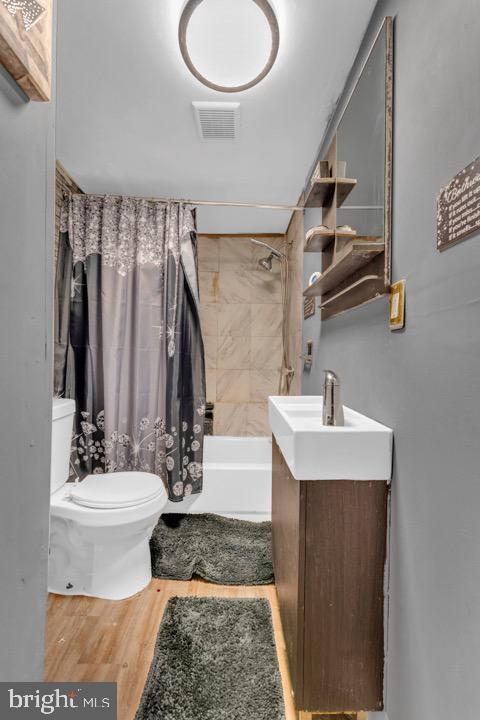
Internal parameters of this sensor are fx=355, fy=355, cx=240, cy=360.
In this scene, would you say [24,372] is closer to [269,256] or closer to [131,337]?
[131,337]

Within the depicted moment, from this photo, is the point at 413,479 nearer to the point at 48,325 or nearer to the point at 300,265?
the point at 48,325

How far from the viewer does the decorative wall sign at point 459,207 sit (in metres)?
0.66

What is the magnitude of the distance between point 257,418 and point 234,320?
37.1 inches

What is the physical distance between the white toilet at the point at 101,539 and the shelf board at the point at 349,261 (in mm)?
1309

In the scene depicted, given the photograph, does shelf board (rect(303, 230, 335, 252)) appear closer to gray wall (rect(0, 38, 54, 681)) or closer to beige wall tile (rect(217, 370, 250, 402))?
gray wall (rect(0, 38, 54, 681))

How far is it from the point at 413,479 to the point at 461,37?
96 centimetres

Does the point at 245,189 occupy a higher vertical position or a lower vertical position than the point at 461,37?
higher

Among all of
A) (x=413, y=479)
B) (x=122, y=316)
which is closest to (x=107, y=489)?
(x=122, y=316)

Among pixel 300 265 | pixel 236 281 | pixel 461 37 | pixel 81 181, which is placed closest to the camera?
pixel 461 37

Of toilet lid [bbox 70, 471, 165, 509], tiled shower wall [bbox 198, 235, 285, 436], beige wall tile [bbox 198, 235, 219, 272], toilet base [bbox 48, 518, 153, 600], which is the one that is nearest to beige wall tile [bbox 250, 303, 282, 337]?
tiled shower wall [bbox 198, 235, 285, 436]

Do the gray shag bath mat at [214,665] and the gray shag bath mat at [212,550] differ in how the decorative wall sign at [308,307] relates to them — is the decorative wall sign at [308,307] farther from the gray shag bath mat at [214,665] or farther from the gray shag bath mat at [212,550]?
the gray shag bath mat at [214,665]

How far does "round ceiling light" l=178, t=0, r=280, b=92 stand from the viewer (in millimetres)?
1173

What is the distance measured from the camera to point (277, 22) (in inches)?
47.0

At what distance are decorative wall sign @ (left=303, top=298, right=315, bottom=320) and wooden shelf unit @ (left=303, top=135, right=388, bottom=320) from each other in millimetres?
224
